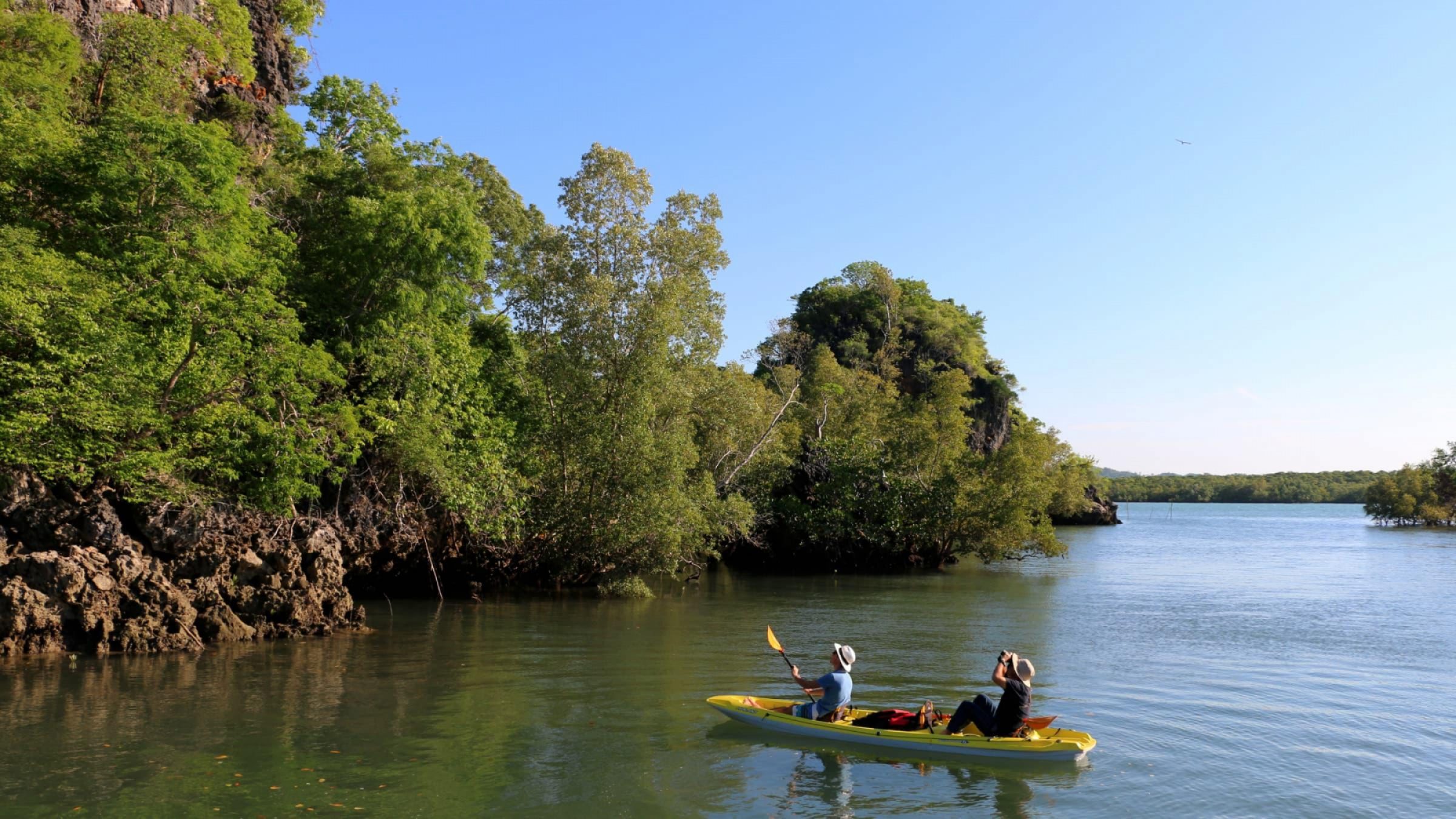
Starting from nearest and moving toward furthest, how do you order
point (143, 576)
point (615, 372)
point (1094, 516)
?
1. point (143, 576)
2. point (615, 372)
3. point (1094, 516)

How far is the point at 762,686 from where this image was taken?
16.0 m

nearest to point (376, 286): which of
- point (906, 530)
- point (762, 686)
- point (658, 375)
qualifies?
point (658, 375)

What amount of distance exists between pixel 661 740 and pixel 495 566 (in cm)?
1727

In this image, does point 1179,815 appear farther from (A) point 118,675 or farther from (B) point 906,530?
(B) point 906,530

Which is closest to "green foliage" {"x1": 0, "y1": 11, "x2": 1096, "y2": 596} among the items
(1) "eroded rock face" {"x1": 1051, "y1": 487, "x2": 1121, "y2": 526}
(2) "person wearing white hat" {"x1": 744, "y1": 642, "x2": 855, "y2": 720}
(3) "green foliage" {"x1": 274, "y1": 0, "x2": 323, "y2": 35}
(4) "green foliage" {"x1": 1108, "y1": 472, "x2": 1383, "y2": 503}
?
(3) "green foliage" {"x1": 274, "y1": 0, "x2": 323, "y2": 35}

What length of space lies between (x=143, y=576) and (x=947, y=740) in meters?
14.9

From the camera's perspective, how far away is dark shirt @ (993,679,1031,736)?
11.9 meters

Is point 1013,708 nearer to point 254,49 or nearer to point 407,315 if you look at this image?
point 407,315

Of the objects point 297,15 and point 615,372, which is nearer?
point 615,372

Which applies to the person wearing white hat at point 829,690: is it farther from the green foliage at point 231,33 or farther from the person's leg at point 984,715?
the green foliage at point 231,33

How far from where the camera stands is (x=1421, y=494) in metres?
86.3

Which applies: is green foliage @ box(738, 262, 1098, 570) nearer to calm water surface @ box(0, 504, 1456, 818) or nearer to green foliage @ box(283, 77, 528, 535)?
calm water surface @ box(0, 504, 1456, 818)

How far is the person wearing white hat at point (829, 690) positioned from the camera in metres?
12.7

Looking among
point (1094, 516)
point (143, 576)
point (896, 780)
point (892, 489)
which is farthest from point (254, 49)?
point (1094, 516)
